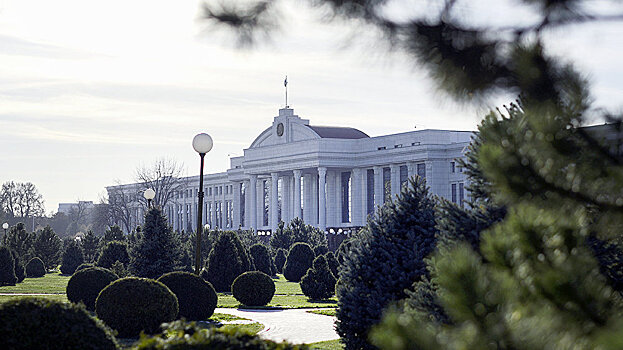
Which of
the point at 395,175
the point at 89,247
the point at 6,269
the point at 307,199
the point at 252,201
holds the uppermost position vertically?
the point at 395,175

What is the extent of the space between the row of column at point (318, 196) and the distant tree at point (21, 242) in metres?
32.1

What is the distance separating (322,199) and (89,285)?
196 feet

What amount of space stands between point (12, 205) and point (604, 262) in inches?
4152

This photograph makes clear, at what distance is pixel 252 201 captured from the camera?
299 feet

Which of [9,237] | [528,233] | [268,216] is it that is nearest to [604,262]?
[528,233]

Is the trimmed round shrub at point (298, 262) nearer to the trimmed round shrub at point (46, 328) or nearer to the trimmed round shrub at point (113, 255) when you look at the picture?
the trimmed round shrub at point (113, 255)

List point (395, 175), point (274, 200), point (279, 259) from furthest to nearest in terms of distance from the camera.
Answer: point (274, 200)
point (395, 175)
point (279, 259)

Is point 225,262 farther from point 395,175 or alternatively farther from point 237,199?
point 237,199

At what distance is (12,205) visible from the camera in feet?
346

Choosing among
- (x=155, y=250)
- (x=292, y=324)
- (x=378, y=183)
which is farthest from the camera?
(x=378, y=183)

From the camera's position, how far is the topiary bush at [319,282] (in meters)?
27.4

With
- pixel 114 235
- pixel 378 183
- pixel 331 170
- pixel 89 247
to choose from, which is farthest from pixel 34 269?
pixel 331 170

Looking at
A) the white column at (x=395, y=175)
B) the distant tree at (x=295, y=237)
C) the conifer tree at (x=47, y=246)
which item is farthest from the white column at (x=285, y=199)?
the conifer tree at (x=47, y=246)

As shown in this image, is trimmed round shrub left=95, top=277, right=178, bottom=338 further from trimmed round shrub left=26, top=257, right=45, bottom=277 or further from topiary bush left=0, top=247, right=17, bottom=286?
trimmed round shrub left=26, top=257, right=45, bottom=277
